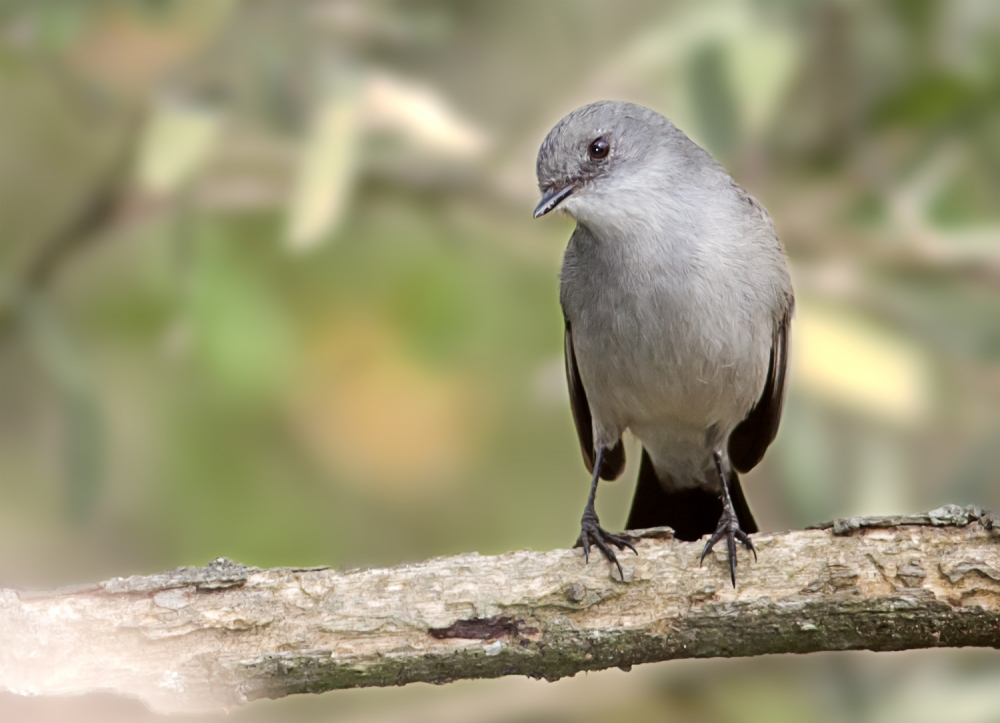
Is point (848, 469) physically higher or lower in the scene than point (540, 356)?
lower

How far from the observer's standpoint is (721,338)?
81.4 inches

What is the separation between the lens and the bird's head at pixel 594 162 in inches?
79.7

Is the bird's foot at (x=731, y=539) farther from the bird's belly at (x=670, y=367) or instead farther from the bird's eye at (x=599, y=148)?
the bird's eye at (x=599, y=148)

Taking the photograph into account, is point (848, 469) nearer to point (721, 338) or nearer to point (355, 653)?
point (721, 338)

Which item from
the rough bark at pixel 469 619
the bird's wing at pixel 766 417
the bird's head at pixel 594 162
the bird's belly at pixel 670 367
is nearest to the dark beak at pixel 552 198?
the bird's head at pixel 594 162

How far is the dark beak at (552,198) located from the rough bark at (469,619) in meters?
0.63

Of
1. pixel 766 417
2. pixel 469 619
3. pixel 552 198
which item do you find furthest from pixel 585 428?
pixel 469 619

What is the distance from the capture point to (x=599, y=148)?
205 cm

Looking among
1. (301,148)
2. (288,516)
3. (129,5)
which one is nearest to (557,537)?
(288,516)

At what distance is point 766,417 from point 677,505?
270 mm

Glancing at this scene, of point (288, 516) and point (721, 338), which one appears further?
point (288, 516)

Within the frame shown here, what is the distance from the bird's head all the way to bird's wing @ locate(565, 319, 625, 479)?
378mm

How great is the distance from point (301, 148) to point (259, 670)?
5.33 feet

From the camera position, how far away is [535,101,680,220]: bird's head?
6.64 ft
